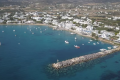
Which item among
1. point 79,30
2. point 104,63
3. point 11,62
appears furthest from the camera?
point 79,30

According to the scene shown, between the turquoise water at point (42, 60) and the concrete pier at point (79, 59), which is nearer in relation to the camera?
the turquoise water at point (42, 60)

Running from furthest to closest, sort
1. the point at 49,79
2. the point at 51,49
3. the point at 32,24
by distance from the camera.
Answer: the point at 32,24
the point at 51,49
the point at 49,79

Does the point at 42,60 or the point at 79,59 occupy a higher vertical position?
the point at 42,60

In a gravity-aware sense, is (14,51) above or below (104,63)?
above

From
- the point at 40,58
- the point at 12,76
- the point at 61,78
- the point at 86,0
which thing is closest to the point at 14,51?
the point at 40,58

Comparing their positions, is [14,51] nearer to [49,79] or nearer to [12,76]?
[12,76]

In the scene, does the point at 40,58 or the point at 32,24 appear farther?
the point at 32,24

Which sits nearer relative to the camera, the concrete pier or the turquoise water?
the turquoise water

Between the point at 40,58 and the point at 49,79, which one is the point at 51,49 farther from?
the point at 49,79

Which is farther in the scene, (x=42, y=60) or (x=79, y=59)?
(x=79, y=59)

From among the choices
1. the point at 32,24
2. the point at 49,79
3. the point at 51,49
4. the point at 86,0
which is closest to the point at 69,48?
the point at 51,49
